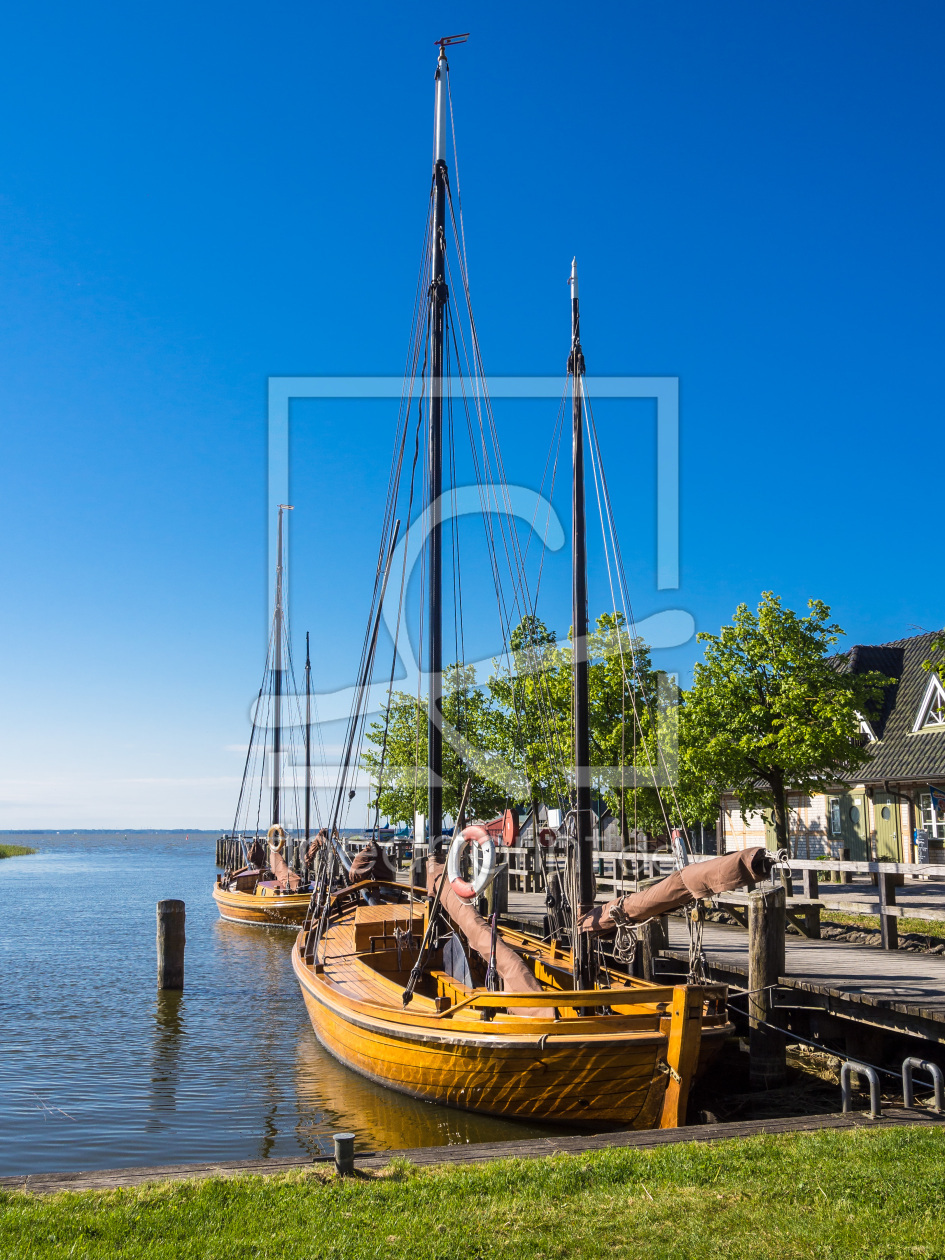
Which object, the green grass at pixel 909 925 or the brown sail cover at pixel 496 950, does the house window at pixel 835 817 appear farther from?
the brown sail cover at pixel 496 950

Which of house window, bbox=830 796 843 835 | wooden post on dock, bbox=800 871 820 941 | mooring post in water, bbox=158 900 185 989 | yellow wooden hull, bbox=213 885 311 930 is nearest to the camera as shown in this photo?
wooden post on dock, bbox=800 871 820 941

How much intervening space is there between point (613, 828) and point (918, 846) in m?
23.1

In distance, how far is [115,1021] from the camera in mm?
19422

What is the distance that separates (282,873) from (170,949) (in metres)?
14.8

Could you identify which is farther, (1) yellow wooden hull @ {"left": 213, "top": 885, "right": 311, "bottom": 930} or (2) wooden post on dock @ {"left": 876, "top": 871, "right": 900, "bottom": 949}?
(1) yellow wooden hull @ {"left": 213, "top": 885, "right": 311, "bottom": 930}

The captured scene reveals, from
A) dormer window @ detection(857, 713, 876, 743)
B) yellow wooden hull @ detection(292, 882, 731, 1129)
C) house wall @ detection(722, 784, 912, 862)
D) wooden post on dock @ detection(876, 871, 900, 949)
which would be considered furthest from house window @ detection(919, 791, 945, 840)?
yellow wooden hull @ detection(292, 882, 731, 1129)

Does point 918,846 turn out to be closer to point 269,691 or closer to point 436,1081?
point 436,1081

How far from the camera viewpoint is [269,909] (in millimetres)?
35438

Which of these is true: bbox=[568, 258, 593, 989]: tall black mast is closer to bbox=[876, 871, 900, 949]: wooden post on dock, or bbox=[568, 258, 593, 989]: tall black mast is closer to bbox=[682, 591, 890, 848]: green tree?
bbox=[876, 871, 900, 949]: wooden post on dock

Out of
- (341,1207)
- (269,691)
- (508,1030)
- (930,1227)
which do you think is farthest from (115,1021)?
(269,691)

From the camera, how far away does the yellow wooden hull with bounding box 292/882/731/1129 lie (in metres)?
9.98

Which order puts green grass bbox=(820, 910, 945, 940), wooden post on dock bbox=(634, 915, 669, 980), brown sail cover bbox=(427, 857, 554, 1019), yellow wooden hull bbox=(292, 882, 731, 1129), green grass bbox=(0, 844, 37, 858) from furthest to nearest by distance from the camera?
green grass bbox=(0, 844, 37, 858) → green grass bbox=(820, 910, 945, 940) → wooden post on dock bbox=(634, 915, 669, 980) → brown sail cover bbox=(427, 857, 554, 1019) → yellow wooden hull bbox=(292, 882, 731, 1129)

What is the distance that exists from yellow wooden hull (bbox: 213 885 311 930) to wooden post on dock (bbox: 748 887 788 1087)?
77.6 ft

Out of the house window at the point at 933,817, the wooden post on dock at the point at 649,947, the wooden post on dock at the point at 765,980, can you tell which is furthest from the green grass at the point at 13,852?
the wooden post on dock at the point at 765,980
